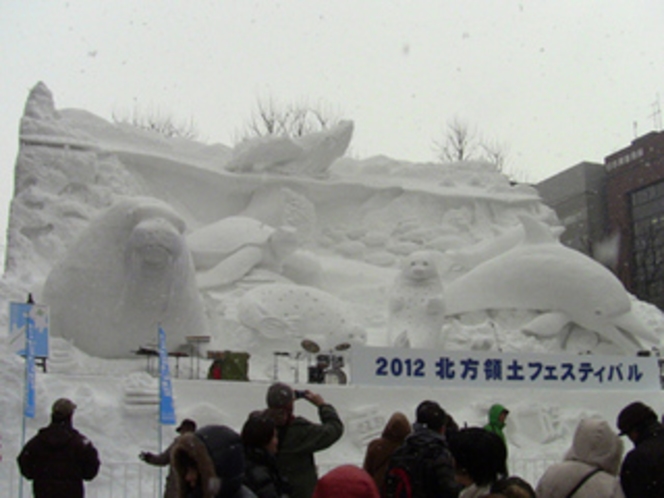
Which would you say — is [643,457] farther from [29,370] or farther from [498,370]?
[498,370]

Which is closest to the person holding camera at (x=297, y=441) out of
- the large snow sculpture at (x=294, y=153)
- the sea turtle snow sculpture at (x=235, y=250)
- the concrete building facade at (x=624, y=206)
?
the sea turtle snow sculpture at (x=235, y=250)

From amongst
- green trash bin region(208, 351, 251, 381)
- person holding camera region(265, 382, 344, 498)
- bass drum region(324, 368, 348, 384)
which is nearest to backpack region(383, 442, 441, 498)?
person holding camera region(265, 382, 344, 498)

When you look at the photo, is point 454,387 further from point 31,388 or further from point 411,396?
point 31,388

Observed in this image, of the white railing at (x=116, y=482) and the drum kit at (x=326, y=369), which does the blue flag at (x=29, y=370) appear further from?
the drum kit at (x=326, y=369)

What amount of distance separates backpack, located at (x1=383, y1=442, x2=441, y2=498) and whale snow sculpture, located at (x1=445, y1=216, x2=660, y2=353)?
25.5ft

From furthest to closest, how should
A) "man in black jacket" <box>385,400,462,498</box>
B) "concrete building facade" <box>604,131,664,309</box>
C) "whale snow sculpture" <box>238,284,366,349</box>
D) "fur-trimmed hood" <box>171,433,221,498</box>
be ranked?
1. "concrete building facade" <box>604,131,664,309</box>
2. "whale snow sculpture" <box>238,284,366,349</box>
3. "man in black jacket" <box>385,400,462,498</box>
4. "fur-trimmed hood" <box>171,433,221,498</box>

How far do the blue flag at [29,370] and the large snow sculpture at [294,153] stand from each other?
7233 millimetres

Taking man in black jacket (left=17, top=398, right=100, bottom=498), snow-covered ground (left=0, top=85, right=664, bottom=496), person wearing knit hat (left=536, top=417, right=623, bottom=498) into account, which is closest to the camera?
person wearing knit hat (left=536, top=417, right=623, bottom=498)

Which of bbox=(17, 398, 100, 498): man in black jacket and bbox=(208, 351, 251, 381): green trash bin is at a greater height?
bbox=(208, 351, 251, 381): green trash bin

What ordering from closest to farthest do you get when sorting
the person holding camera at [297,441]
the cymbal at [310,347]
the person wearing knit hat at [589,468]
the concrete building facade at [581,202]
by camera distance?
the person wearing knit hat at [589,468] → the person holding camera at [297,441] → the cymbal at [310,347] → the concrete building facade at [581,202]

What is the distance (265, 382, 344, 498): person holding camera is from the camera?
329 centimetres

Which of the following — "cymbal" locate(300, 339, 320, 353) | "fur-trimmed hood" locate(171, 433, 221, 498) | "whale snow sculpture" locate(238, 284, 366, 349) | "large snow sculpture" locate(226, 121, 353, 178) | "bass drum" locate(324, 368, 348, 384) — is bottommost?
"fur-trimmed hood" locate(171, 433, 221, 498)

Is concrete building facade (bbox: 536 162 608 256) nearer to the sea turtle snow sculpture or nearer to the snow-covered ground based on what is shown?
the snow-covered ground

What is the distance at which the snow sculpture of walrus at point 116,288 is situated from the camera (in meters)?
7.64
